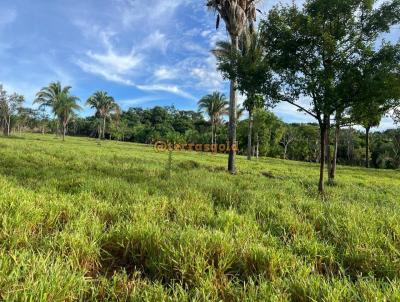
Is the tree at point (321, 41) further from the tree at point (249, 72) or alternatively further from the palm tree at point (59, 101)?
the palm tree at point (59, 101)

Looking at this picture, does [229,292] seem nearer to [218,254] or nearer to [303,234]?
[218,254]

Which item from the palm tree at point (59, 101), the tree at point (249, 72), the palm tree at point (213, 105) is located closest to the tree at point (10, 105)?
the palm tree at point (59, 101)

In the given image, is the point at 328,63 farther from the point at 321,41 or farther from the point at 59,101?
the point at 59,101

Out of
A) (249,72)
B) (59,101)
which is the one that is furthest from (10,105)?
(249,72)

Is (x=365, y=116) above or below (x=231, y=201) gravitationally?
above

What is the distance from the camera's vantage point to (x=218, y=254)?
145 inches

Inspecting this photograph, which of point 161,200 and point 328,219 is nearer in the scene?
point 328,219

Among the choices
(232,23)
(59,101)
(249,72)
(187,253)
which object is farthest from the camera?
(59,101)

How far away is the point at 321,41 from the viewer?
33.6ft

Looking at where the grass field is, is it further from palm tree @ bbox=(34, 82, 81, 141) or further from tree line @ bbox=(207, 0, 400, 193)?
palm tree @ bbox=(34, 82, 81, 141)

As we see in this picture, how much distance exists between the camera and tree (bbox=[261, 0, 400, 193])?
10062mm

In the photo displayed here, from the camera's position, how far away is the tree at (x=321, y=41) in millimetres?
10062

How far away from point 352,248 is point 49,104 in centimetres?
6024

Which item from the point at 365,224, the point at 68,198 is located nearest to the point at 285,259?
the point at 365,224
